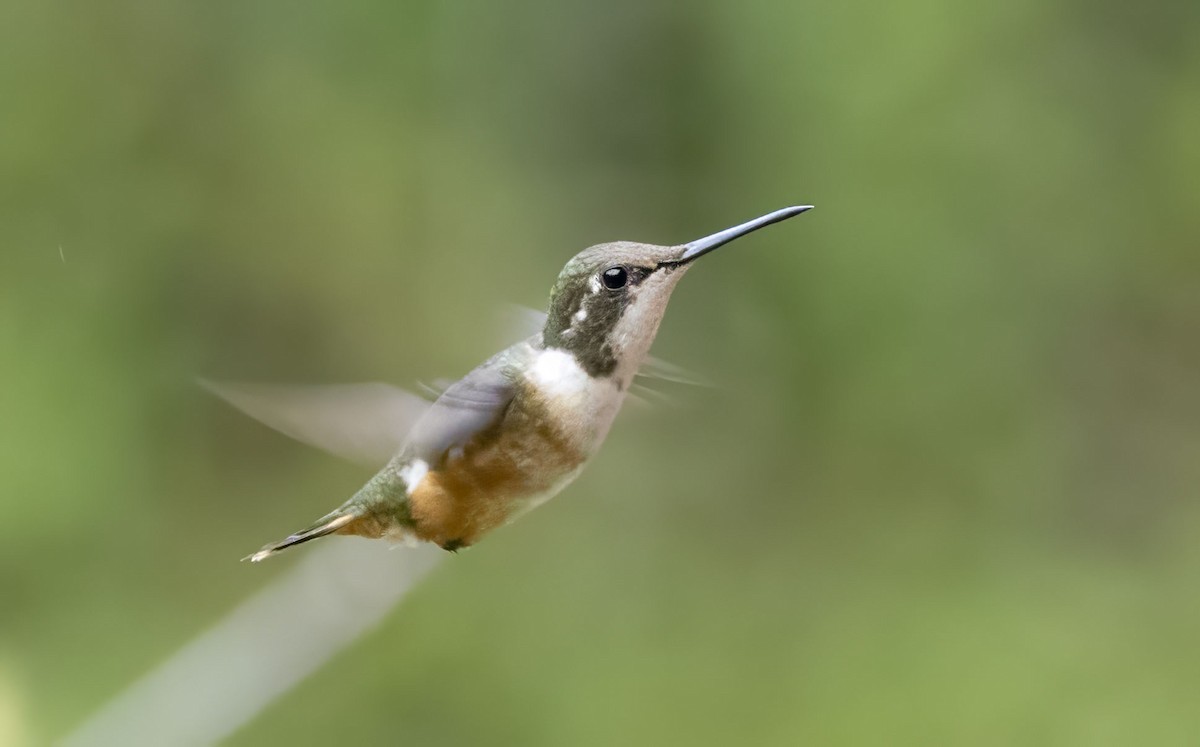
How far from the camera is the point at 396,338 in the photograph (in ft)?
5.66

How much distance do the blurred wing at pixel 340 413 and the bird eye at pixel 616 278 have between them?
12 cm

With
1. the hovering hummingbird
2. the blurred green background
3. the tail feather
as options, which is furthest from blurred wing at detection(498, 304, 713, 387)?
the blurred green background

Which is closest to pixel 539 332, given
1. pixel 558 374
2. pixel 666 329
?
pixel 558 374

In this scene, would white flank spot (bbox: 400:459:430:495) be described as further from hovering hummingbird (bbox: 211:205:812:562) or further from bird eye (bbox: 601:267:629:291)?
bird eye (bbox: 601:267:629:291)

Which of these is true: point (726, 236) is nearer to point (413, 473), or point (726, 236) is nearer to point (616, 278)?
point (616, 278)

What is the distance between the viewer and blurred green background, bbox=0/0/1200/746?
66.7 inches

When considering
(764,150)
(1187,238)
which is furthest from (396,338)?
(1187,238)

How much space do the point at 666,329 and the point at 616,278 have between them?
1.04m

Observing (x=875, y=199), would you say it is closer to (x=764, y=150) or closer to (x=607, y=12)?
(x=764, y=150)

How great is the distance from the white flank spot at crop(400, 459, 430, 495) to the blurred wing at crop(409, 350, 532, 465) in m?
0.03

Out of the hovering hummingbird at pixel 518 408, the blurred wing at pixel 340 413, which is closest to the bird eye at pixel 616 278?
the hovering hummingbird at pixel 518 408

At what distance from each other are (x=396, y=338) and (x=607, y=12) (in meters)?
0.64

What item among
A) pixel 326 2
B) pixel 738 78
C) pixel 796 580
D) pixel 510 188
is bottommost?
pixel 796 580

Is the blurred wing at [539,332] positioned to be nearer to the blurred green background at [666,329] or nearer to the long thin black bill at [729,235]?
the long thin black bill at [729,235]
